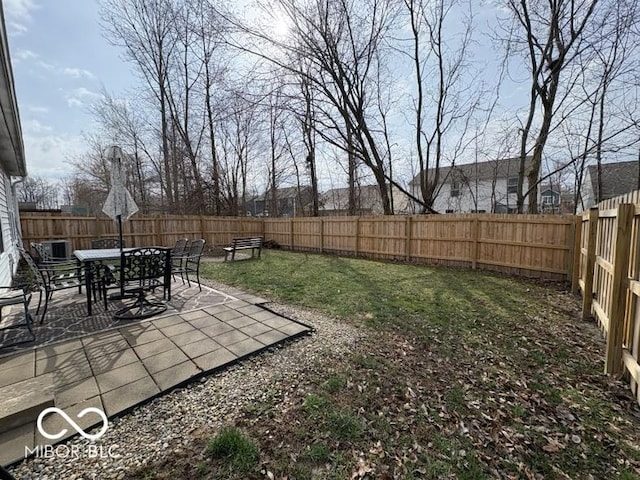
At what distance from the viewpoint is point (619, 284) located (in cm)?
257

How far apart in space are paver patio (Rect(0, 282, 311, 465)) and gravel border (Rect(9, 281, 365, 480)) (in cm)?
12

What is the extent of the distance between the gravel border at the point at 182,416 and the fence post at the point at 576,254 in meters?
5.53

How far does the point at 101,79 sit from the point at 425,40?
52.4ft

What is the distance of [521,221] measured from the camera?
23.5 feet

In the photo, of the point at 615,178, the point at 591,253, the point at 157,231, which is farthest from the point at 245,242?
the point at 615,178

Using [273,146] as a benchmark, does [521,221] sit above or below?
below

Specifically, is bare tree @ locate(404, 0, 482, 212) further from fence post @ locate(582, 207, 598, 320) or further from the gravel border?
the gravel border

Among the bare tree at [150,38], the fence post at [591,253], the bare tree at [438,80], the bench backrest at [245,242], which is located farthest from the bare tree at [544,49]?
the bare tree at [150,38]

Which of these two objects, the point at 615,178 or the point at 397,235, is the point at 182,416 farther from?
the point at 615,178

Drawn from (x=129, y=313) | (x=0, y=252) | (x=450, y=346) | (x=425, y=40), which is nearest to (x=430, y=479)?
(x=450, y=346)

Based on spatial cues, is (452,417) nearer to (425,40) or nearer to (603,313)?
(603,313)

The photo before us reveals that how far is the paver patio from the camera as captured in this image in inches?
74.7

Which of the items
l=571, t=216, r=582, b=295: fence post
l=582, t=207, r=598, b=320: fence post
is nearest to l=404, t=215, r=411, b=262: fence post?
l=571, t=216, r=582, b=295: fence post

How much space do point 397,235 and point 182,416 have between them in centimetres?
890
